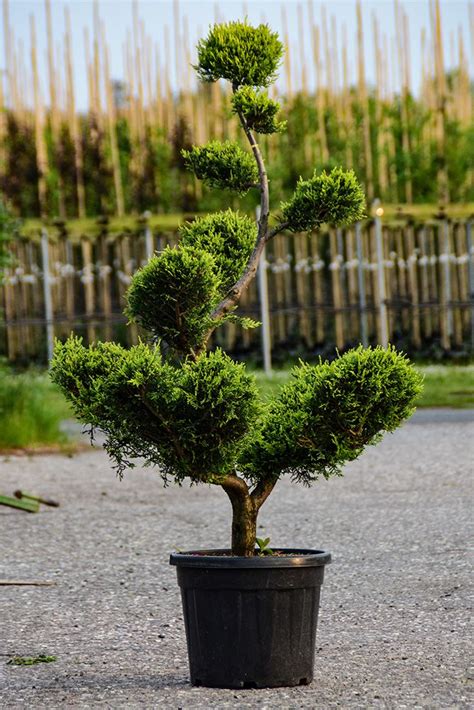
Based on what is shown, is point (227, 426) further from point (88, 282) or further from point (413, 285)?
point (413, 285)

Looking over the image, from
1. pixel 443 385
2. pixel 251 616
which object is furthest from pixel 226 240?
pixel 443 385

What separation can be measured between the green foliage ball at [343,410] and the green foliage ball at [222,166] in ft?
A: 3.32

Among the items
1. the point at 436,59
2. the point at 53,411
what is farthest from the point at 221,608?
the point at 436,59

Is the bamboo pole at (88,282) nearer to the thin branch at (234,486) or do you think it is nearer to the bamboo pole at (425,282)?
the bamboo pole at (425,282)

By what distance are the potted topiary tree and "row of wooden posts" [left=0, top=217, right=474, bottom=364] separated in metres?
15.9

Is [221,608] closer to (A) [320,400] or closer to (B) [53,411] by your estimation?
(A) [320,400]

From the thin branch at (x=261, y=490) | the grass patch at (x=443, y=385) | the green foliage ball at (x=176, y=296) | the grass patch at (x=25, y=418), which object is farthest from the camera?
the grass patch at (x=443, y=385)

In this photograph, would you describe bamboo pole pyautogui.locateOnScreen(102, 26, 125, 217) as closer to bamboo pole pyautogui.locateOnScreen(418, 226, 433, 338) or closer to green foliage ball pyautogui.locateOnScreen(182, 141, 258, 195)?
bamboo pole pyautogui.locateOnScreen(418, 226, 433, 338)

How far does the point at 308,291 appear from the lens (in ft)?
71.4

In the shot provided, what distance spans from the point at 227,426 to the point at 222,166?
1.38 meters

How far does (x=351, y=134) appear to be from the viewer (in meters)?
24.2

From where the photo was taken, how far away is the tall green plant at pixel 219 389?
4.57 meters

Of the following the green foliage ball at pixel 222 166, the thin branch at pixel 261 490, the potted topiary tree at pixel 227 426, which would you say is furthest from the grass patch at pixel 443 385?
the potted topiary tree at pixel 227 426

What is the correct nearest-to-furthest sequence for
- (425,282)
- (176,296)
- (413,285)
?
1. (176,296)
2. (413,285)
3. (425,282)
